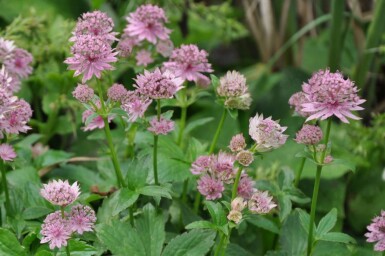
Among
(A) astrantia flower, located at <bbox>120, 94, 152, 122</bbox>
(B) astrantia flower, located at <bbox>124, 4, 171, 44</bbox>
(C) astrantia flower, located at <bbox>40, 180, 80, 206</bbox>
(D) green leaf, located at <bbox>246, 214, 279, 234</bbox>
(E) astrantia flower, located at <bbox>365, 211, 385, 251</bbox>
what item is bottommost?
(C) astrantia flower, located at <bbox>40, 180, 80, 206</bbox>

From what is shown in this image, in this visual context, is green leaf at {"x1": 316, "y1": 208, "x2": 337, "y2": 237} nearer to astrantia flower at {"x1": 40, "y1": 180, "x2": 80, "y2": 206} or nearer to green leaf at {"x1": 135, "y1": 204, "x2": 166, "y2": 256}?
green leaf at {"x1": 135, "y1": 204, "x2": 166, "y2": 256}

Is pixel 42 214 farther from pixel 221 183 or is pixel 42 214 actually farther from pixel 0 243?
pixel 221 183

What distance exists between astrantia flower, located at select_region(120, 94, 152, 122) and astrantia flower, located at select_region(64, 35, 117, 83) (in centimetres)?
7

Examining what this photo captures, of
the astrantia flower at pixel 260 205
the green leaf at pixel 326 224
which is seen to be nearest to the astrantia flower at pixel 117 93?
the astrantia flower at pixel 260 205

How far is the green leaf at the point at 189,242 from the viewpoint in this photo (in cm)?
106

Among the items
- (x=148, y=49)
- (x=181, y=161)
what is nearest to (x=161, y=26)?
(x=148, y=49)

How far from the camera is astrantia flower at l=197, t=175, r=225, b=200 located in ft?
3.59

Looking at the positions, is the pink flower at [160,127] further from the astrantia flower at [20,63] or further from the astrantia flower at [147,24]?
the astrantia flower at [20,63]

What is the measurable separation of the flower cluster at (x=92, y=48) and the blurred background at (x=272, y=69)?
0.60 ft

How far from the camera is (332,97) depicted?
958 mm

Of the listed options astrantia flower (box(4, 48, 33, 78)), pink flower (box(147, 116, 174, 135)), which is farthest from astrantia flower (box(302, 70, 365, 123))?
astrantia flower (box(4, 48, 33, 78))

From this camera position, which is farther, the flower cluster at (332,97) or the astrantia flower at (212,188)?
the astrantia flower at (212,188)

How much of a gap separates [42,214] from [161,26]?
416mm

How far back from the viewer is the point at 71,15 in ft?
7.55
